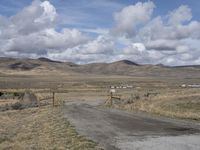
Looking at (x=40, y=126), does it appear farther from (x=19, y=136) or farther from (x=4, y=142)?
(x=4, y=142)

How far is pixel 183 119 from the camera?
2495 cm

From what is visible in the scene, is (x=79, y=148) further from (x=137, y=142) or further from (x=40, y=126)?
(x=40, y=126)

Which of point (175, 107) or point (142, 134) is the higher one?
point (175, 107)

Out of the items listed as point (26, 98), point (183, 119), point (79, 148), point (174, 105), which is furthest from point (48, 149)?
point (26, 98)

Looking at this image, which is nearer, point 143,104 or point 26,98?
point 143,104

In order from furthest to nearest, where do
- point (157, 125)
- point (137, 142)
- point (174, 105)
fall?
point (174, 105)
point (157, 125)
point (137, 142)

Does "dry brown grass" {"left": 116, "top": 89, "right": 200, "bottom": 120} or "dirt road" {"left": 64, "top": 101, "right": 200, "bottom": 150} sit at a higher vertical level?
"dry brown grass" {"left": 116, "top": 89, "right": 200, "bottom": 120}

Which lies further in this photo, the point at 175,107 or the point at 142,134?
the point at 175,107

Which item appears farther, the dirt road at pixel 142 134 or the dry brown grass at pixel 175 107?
the dry brown grass at pixel 175 107

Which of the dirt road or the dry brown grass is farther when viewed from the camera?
the dry brown grass

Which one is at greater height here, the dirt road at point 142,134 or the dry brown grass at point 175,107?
the dry brown grass at point 175,107

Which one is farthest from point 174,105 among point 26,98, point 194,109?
point 26,98

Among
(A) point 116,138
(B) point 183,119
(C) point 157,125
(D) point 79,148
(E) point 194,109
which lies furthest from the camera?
(E) point 194,109

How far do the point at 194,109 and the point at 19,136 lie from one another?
13160mm
